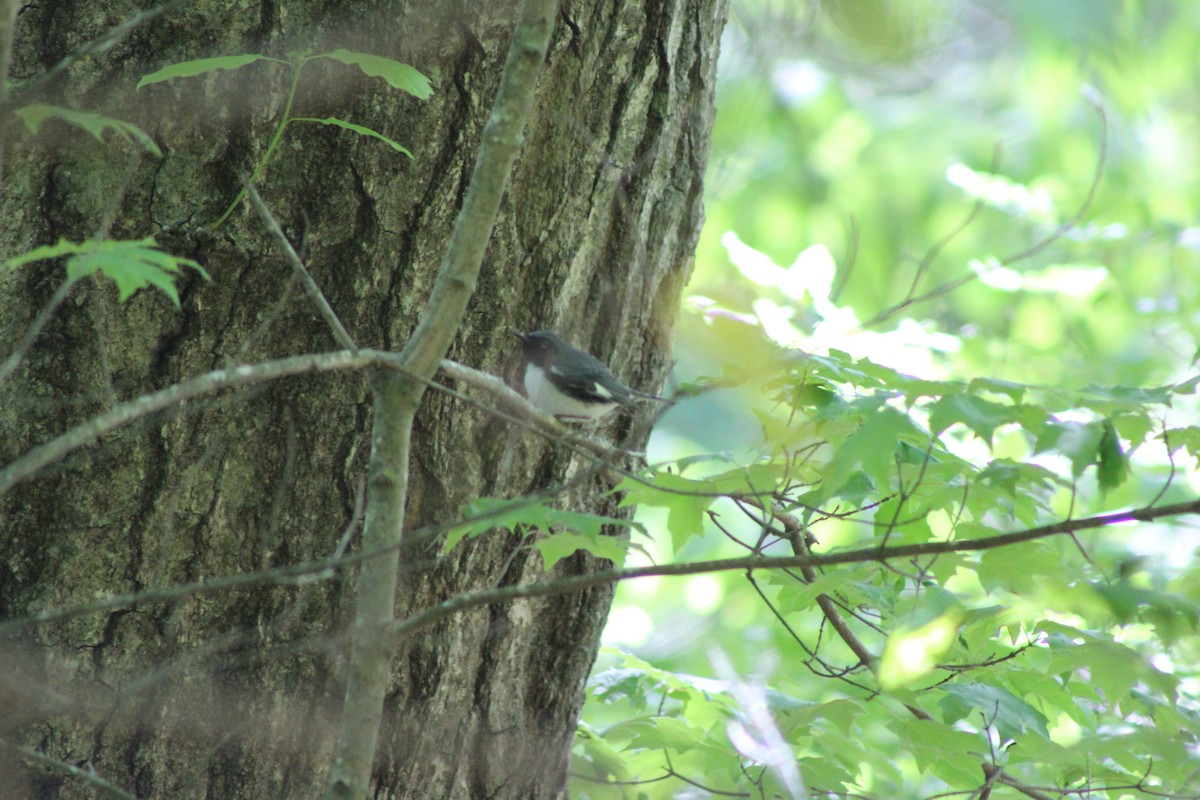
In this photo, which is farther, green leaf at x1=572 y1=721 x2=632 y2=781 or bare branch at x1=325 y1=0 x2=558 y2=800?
green leaf at x1=572 y1=721 x2=632 y2=781

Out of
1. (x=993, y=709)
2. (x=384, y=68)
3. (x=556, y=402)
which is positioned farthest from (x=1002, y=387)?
(x=556, y=402)

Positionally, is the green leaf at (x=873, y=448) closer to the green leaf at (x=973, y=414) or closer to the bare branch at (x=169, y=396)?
the green leaf at (x=973, y=414)

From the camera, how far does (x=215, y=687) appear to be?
1845 mm

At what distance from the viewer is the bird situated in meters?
2.39

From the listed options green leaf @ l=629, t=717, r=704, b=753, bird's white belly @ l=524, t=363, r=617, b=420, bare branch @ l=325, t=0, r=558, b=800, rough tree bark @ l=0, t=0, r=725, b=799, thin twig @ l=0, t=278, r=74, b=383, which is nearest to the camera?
thin twig @ l=0, t=278, r=74, b=383

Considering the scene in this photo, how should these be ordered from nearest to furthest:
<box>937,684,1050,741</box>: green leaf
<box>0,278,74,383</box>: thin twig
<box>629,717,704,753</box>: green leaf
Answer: <box>0,278,74,383</box>: thin twig → <box>937,684,1050,741</box>: green leaf → <box>629,717,704,753</box>: green leaf

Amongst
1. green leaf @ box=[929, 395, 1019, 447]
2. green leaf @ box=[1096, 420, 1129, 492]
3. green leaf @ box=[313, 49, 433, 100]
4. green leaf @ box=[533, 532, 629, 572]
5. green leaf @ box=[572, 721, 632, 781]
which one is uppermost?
green leaf @ box=[313, 49, 433, 100]

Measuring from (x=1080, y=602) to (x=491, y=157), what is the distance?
47.3 inches

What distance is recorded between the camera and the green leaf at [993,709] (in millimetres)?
→ 2021

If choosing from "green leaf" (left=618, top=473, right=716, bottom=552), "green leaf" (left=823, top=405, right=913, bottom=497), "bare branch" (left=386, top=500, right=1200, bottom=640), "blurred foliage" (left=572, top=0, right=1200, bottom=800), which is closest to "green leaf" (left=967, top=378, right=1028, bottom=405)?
"blurred foliage" (left=572, top=0, right=1200, bottom=800)

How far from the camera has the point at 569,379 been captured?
8.86 feet

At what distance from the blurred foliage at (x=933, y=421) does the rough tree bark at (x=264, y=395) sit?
1.48 feet

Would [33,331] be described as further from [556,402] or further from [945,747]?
[556,402]

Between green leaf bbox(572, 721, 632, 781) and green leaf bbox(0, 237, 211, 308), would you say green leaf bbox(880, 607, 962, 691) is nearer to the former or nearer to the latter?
green leaf bbox(0, 237, 211, 308)
